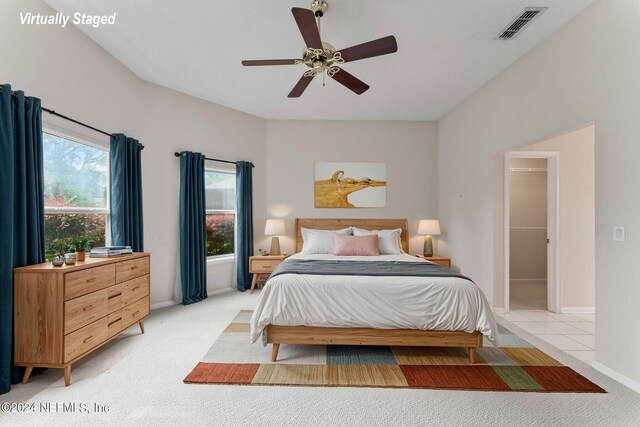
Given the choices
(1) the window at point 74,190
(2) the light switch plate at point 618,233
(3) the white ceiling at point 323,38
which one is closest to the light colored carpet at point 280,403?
(2) the light switch plate at point 618,233

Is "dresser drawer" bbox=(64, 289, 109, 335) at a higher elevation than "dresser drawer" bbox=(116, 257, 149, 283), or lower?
lower

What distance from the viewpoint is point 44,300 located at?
91.0 inches

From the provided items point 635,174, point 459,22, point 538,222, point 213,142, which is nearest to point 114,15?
point 213,142

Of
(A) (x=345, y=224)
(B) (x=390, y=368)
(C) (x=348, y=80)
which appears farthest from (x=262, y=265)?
(C) (x=348, y=80)

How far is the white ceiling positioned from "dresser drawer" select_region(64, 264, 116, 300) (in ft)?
6.98

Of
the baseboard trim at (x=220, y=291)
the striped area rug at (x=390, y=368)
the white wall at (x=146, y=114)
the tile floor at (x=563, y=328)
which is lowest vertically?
the tile floor at (x=563, y=328)

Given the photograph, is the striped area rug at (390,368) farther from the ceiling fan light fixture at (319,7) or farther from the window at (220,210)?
the ceiling fan light fixture at (319,7)

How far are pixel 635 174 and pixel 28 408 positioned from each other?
428cm

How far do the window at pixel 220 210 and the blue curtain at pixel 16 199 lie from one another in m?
2.53

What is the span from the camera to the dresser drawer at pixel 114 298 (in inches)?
111

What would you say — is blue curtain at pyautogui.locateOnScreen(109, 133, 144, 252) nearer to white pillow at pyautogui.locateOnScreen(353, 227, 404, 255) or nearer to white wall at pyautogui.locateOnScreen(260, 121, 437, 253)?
white wall at pyautogui.locateOnScreen(260, 121, 437, 253)

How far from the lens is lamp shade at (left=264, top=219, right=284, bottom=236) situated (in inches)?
212

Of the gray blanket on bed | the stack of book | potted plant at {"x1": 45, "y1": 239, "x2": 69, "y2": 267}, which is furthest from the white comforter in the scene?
potted plant at {"x1": 45, "y1": 239, "x2": 69, "y2": 267}

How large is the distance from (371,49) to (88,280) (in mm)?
2729
